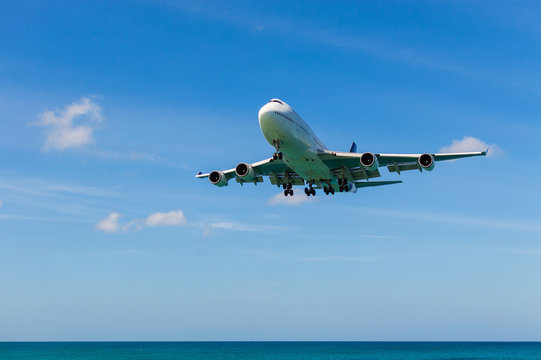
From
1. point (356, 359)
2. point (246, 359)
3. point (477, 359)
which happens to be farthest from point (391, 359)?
point (246, 359)

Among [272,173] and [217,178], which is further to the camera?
[272,173]

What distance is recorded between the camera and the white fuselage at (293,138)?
46.1 m

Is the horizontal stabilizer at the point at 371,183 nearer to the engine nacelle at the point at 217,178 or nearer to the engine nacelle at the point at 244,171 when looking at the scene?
the engine nacelle at the point at 244,171

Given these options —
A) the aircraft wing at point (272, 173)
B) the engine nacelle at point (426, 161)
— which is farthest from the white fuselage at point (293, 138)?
the engine nacelle at point (426, 161)

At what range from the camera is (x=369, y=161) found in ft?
167

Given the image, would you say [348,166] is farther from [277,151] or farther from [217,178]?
[217,178]

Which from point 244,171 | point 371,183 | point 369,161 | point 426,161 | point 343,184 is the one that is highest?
point 371,183

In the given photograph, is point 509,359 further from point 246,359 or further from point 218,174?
point 218,174

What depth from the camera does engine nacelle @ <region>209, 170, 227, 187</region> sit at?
57.2 m

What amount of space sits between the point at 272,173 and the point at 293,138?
11.0m

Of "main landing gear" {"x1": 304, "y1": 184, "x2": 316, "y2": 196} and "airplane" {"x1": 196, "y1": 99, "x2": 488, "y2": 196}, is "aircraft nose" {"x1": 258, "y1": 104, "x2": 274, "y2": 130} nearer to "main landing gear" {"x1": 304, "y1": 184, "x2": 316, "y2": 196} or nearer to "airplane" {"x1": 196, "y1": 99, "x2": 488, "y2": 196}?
"airplane" {"x1": 196, "y1": 99, "x2": 488, "y2": 196}

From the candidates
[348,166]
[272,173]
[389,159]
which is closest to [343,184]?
[348,166]

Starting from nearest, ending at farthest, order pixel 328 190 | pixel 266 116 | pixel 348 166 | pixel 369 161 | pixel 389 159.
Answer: pixel 266 116, pixel 369 161, pixel 389 159, pixel 348 166, pixel 328 190

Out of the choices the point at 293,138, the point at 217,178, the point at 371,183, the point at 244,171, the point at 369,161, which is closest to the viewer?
the point at 293,138
